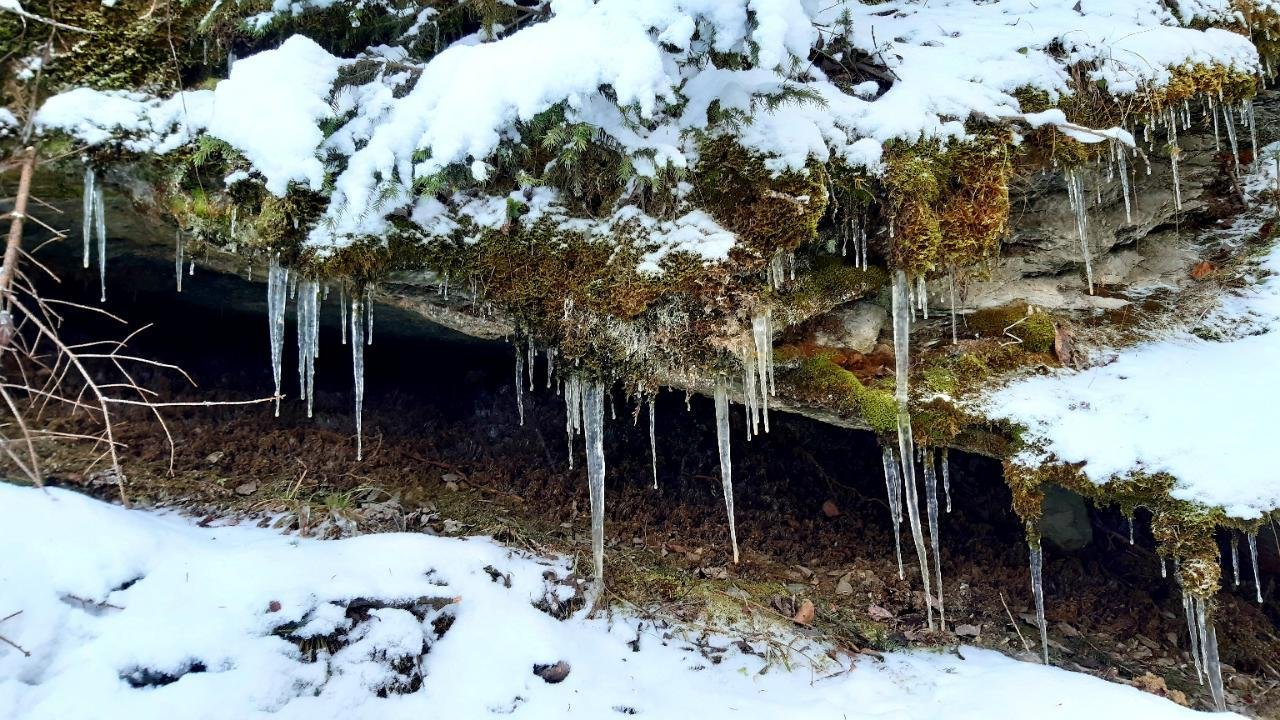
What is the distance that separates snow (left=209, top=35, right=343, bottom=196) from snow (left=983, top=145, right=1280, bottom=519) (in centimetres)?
450

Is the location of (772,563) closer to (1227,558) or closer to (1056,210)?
(1056,210)

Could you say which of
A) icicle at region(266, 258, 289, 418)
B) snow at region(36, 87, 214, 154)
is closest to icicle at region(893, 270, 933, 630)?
icicle at region(266, 258, 289, 418)

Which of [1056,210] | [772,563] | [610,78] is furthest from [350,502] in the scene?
[1056,210]

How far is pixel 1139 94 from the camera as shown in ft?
13.6

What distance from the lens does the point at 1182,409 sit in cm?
402

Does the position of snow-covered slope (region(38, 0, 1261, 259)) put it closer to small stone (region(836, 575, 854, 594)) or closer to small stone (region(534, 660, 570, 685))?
small stone (region(534, 660, 570, 685))

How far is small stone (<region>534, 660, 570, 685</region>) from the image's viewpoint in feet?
12.4

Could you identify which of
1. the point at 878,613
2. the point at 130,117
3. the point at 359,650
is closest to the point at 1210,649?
the point at 878,613

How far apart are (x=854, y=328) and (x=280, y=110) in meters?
3.95

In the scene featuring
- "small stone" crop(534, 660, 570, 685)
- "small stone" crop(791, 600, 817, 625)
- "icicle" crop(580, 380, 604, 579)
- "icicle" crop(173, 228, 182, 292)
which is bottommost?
"small stone" crop(791, 600, 817, 625)

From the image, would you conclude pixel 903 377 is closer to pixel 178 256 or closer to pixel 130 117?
pixel 178 256

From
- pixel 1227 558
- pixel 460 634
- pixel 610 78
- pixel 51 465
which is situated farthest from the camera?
pixel 1227 558

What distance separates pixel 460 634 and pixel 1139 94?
18.1 ft

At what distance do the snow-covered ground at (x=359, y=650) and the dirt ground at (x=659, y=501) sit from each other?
19.9 inches
